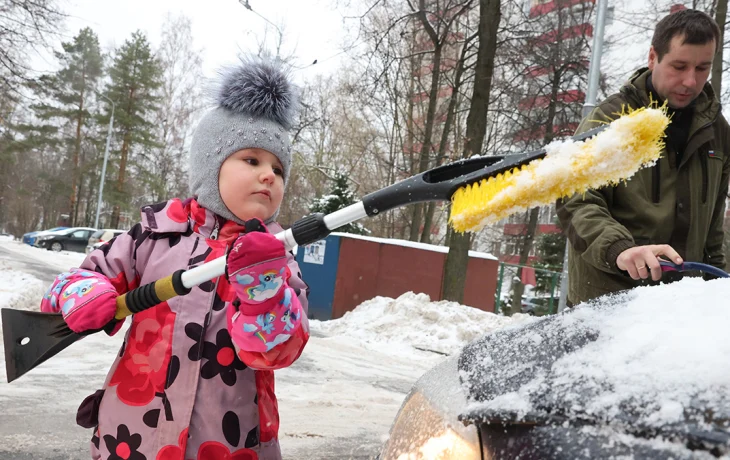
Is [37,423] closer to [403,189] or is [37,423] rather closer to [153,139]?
[403,189]

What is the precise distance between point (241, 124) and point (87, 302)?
76 cm

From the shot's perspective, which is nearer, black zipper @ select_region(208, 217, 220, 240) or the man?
black zipper @ select_region(208, 217, 220, 240)

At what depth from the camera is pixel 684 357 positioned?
86 centimetres

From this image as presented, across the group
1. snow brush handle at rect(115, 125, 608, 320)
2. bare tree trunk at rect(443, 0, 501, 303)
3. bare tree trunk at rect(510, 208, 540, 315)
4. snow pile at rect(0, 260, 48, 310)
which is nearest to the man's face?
snow brush handle at rect(115, 125, 608, 320)

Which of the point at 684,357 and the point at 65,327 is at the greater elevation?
the point at 684,357

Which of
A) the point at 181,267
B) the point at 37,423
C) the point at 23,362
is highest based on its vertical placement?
the point at 181,267

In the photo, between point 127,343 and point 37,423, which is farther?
point 37,423

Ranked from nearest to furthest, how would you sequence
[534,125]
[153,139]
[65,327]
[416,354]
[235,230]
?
[65,327]
[235,230]
[416,354]
[534,125]
[153,139]

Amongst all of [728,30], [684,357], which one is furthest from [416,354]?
[728,30]

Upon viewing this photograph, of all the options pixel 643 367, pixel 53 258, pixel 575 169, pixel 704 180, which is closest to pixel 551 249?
pixel 53 258

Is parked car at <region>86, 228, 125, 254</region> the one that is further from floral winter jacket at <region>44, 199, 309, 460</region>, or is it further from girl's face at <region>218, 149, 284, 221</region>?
girl's face at <region>218, 149, 284, 221</region>

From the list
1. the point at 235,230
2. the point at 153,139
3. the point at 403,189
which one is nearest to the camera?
the point at 403,189

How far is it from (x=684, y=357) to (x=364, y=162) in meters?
25.9

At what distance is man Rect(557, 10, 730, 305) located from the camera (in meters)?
2.29
